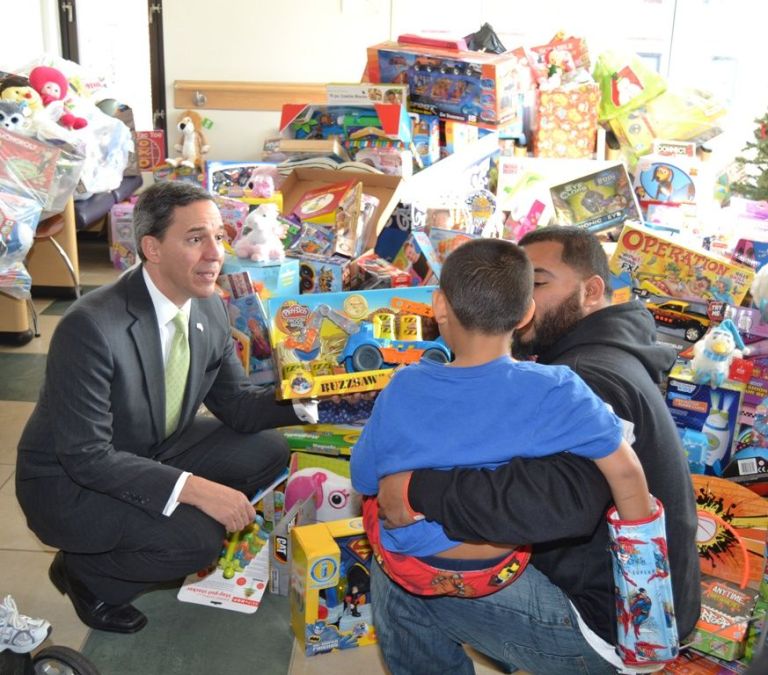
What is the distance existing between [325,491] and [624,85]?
3.24 meters

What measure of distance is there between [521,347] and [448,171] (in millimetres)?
1955

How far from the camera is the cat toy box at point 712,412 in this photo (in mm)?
2559

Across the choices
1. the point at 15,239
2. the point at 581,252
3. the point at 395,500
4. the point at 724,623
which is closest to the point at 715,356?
the point at 724,623

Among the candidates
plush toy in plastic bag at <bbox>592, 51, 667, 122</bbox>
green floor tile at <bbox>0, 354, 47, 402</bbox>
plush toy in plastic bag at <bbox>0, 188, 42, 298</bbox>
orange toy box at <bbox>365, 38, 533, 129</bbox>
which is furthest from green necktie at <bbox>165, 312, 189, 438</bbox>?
plush toy in plastic bag at <bbox>592, 51, 667, 122</bbox>

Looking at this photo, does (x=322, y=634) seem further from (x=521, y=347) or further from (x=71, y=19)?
(x=71, y=19)

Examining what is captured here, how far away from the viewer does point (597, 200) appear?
3.56 meters

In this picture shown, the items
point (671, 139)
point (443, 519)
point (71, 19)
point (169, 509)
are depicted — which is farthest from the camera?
point (71, 19)

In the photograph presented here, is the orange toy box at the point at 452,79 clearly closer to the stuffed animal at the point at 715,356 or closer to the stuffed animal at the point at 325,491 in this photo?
the stuffed animal at the point at 715,356

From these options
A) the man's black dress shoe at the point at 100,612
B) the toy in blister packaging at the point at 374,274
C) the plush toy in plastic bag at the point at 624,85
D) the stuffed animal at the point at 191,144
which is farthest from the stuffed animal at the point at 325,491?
the stuffed animal at the point at 191,144

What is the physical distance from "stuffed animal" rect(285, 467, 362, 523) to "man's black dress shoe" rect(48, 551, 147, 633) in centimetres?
51

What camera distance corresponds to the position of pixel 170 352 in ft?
7.22

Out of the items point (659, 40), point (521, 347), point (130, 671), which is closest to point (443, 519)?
point (521, 347)

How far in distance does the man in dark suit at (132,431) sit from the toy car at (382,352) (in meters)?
0.20

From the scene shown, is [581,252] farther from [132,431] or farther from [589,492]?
[132,431]
